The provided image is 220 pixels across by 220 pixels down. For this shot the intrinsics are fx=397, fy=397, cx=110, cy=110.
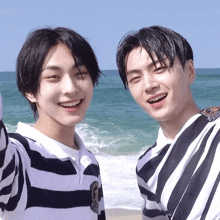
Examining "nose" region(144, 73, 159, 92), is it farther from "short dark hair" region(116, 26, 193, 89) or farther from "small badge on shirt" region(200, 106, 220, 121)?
"small badge on shirt" region(200, 106, 220, 121)

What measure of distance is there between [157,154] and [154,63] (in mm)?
567

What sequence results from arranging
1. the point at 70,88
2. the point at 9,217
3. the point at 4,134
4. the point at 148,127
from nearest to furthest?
the point at 4,134, the point at 9,217, the point at 70,88, the point at 148,127

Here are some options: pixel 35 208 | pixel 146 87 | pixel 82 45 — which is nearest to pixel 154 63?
pixel 146 87

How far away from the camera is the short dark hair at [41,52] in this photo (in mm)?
2164

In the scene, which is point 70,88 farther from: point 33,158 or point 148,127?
point 148,127

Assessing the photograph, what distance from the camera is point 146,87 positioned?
2379 millimetres

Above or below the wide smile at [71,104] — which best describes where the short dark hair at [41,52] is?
above

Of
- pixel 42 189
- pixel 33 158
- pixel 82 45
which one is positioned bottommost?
pixel 42 189

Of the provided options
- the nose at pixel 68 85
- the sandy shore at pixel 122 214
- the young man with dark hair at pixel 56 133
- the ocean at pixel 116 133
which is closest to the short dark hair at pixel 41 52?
the young man with dark hair at pixel 56 133

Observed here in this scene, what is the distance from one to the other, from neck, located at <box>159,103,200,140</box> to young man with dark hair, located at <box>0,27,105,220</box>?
0.51m

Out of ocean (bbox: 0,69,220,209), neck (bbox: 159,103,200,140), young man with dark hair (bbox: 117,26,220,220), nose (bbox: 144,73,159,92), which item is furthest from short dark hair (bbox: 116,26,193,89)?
ocean (bbox: 0,69,220,209)

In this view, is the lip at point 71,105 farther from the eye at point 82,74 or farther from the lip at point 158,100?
the lip at point 158,100

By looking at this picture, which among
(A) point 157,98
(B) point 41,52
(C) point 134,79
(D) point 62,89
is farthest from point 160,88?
(B) point 41,52

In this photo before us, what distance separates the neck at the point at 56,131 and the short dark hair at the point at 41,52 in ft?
0.62
